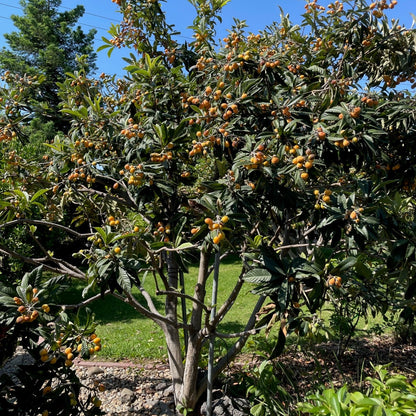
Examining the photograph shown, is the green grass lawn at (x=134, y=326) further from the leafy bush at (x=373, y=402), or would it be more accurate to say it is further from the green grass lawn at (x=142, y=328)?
the leafy bush at (x=373, y=402)

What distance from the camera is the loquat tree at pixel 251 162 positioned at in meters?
1.92

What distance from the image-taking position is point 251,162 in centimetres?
192

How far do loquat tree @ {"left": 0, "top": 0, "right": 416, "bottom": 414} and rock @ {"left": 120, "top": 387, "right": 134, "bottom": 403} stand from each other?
534 mm

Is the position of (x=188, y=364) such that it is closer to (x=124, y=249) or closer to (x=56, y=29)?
(x=124, y=249)

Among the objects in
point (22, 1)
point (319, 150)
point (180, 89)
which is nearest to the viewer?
point (319, 150)

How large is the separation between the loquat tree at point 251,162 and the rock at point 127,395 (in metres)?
0.53

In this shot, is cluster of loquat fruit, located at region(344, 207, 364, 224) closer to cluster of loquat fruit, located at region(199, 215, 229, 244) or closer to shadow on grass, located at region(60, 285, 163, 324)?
cluster of loquat fruit, located at region(199, 215, 229, 244)

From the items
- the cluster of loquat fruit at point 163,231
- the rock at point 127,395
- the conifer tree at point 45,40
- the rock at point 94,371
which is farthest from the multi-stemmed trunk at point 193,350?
the conifer tree at point 45,40

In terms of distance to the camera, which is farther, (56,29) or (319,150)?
(56,29)

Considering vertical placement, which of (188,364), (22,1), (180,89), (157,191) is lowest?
(188,364)

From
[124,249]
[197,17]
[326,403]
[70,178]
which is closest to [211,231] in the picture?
[124,249]

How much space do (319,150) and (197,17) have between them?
1.77 m

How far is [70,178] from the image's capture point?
258 centimetres

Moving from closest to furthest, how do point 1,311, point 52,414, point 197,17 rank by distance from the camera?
1. point 1,311
2. point 52,414
3. point 197,17
